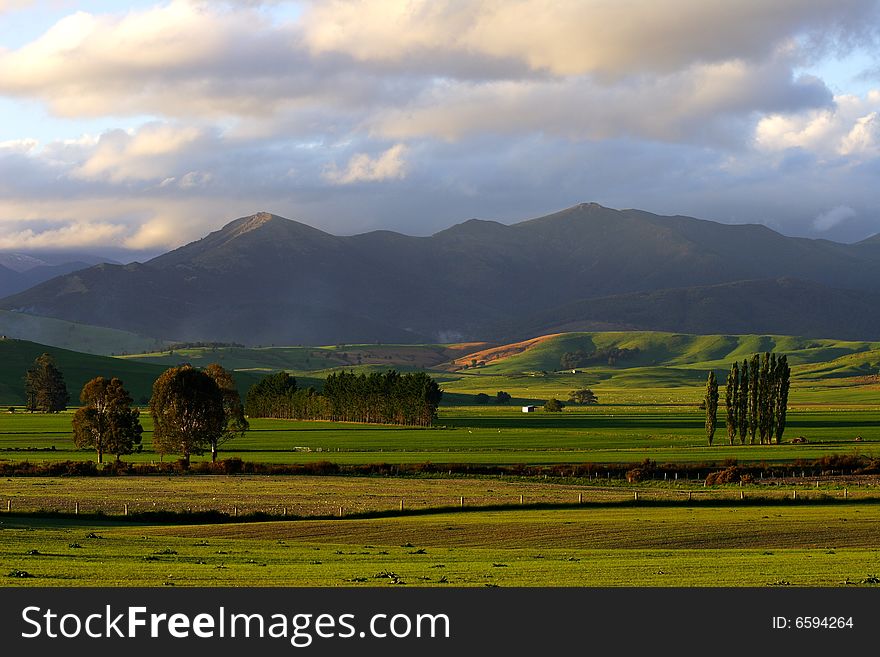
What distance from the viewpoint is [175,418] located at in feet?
432

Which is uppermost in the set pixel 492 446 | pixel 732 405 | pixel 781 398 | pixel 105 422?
pixel 105 422

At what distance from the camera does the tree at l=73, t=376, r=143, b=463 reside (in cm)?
13325

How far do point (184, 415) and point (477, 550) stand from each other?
85.1m

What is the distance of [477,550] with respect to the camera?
53.2 meters

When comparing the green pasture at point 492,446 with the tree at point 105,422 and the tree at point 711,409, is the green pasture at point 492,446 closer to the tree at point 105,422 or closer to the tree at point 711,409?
the tree at point 711,409

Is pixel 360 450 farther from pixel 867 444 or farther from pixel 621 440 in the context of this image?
pixel 867 444

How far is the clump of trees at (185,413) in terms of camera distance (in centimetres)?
13112

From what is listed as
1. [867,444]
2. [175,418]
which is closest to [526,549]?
[175,418]

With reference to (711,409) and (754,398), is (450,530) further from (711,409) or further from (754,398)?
(754,398)

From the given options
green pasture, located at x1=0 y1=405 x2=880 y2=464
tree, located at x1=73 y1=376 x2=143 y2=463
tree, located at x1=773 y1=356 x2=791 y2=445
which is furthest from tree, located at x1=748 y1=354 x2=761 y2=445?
tree, located at x1=73 y1=376 x2=143 y2=463

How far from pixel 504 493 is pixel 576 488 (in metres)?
10.9

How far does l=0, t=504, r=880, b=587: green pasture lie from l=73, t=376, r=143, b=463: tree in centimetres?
6636

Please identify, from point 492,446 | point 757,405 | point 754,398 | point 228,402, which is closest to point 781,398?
point 757,405
